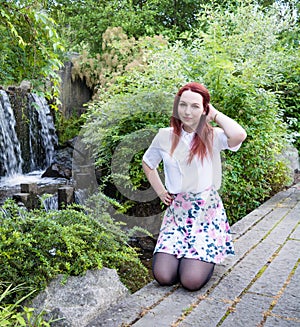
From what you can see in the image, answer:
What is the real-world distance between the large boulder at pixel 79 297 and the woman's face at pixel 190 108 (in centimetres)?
110

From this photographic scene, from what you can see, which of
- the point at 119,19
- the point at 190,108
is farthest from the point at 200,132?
the point at 119,19

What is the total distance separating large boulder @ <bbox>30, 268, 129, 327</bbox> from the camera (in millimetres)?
2109

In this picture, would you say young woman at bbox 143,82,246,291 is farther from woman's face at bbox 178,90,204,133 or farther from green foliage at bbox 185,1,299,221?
green foliage at bbox 185,1,299,221

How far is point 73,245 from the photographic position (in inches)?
96.5

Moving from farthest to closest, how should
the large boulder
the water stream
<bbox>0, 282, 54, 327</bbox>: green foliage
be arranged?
the water stream < the large boulder < <bbox>0, 282, 54, 327</bbox>: green foliage

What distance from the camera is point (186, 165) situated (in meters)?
2.68

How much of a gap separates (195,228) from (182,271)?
12.2 inches

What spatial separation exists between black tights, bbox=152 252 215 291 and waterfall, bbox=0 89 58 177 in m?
5.18

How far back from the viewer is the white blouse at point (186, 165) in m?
2.69

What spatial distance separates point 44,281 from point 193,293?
902mm

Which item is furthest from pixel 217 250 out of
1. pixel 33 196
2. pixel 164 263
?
pixel 33 196

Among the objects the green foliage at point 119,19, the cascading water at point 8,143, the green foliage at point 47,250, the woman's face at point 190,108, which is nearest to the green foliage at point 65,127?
the cascading water at point 8,143

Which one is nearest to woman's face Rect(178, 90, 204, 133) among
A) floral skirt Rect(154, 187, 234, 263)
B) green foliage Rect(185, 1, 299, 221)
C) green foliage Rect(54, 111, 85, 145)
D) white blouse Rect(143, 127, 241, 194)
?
white blouse Rect(143, 127, 241, 194)

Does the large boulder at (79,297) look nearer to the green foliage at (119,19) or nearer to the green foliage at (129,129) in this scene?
the green foliage at (129,129)
